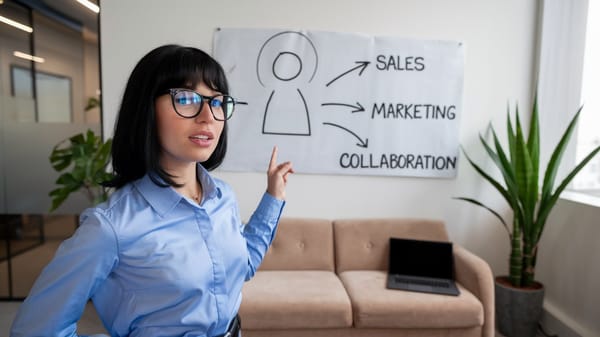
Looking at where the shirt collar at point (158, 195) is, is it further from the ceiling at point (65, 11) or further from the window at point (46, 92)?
the window at point (46, 92)

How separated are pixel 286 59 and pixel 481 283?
6.49ft

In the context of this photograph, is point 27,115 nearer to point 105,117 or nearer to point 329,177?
point 105,117

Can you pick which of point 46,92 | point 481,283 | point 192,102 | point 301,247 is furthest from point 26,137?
point 481,283

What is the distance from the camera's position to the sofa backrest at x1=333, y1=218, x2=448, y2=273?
2.70m

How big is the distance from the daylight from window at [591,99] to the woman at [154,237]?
295cm

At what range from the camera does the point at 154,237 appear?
2.49 ft

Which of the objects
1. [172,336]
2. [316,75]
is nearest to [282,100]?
[316,75]

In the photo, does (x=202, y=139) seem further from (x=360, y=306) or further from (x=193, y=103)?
(x=360, y=306)

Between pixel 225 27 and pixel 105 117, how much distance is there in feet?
3.65

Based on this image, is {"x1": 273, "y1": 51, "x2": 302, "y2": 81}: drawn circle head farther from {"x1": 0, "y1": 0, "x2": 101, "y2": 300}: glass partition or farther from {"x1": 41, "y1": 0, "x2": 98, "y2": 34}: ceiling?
{"x1": 41, "y1": 0, "x2": 98, "y2": 34}: ceiling

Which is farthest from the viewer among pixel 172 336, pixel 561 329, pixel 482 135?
pixel 482 135

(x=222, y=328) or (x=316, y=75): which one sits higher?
(x=316, y=75)

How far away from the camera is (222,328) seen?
872mm

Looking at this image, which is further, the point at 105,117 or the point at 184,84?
the point at 105,117
